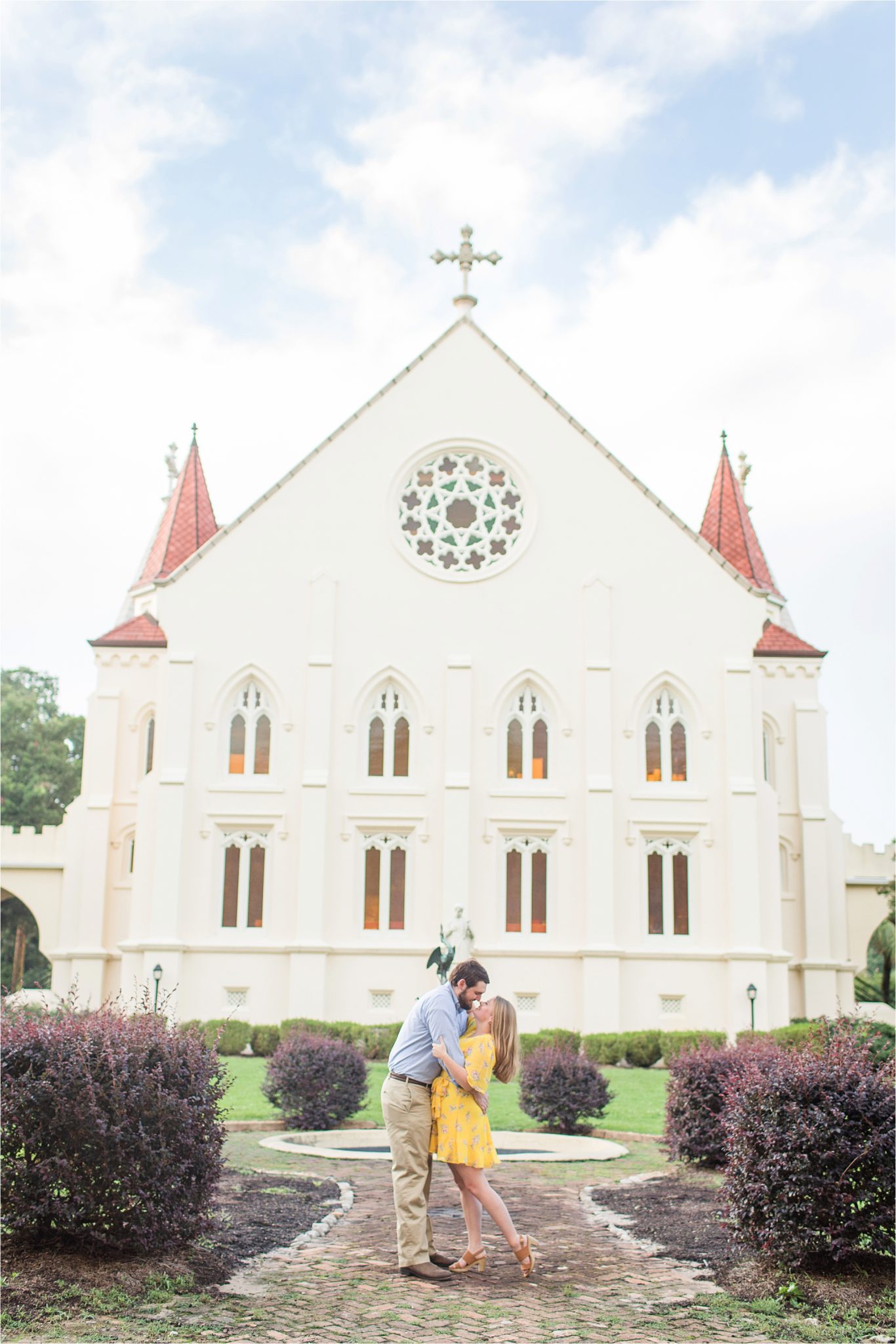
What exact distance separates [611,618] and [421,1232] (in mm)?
22668

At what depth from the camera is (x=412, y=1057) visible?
8.13 meters

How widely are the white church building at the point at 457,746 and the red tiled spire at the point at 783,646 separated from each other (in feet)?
10.4

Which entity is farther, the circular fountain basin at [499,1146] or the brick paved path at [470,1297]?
the circular fountain basin at [499,1146]

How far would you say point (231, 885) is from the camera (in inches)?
1134

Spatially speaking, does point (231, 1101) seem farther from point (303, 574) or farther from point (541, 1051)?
point (303, 574)

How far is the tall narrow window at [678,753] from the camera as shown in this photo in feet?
96.5

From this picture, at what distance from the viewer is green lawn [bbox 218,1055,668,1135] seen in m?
17.1

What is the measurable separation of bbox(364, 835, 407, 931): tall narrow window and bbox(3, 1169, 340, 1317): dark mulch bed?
18.8 m

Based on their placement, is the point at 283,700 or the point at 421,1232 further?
the point at 283,700

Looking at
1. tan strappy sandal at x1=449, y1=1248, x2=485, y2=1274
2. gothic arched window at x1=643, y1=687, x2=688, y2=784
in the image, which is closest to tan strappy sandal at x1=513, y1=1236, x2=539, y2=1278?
tan strappy sandal at x1=449, y1=1248, x2=485, y2=1274

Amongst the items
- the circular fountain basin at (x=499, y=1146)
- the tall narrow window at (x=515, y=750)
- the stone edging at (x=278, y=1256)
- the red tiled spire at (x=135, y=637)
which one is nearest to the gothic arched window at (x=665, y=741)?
the tall narrow window at (x=515, y=750)

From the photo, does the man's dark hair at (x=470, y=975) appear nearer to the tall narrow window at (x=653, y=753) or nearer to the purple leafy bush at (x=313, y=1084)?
the purple leafy bush at (x=313, y=1084)

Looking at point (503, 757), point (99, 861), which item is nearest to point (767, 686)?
point (503, 757)

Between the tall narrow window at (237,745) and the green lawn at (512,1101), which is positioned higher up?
the tall narrow window at (237,745)
